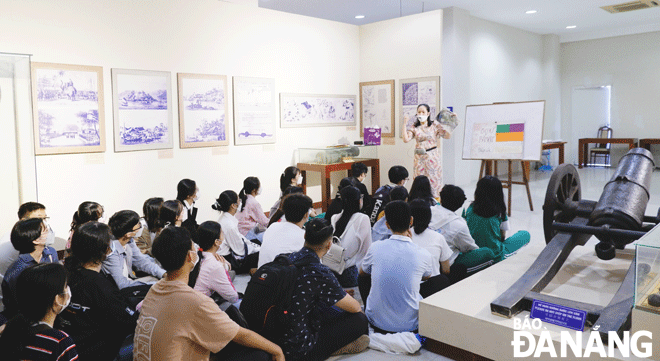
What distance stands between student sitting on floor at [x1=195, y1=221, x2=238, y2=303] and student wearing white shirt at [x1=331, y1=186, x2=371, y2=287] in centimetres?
119

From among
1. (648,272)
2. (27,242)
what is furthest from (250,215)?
(648,272)

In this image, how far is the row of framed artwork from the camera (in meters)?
5.90

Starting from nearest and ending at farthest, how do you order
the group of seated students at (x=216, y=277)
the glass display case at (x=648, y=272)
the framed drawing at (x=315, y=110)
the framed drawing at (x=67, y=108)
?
the group of seated students at (x=216, y=277)
the glass display case at (x=648, y=272)
the framed drawing at (x=67, y=108)
the framed drawing at (x=315, y=110)

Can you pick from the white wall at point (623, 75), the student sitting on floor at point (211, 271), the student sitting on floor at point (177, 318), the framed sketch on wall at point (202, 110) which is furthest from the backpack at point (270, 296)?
the white wall at point (623, 75)

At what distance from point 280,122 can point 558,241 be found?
530 centimetres

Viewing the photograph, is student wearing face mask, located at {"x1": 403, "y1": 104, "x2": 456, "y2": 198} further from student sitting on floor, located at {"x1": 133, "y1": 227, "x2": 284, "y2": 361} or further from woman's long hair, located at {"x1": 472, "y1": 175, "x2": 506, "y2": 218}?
student sitting on floor, located at {"x1": 133, "y1": 227, "x2": 284, "y2": 361}

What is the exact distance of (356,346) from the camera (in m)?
3.29

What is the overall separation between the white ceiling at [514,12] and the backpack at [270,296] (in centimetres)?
777

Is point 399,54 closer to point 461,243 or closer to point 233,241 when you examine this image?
point 233,241

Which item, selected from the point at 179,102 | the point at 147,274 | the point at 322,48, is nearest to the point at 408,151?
the point at 322,48

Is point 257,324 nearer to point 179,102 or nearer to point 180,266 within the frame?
point 180,266

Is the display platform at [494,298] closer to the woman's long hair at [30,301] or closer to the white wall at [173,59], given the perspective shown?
the woman's long hair at [30,301]

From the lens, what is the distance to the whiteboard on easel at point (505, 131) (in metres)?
7.59

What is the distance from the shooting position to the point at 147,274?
181 inches
